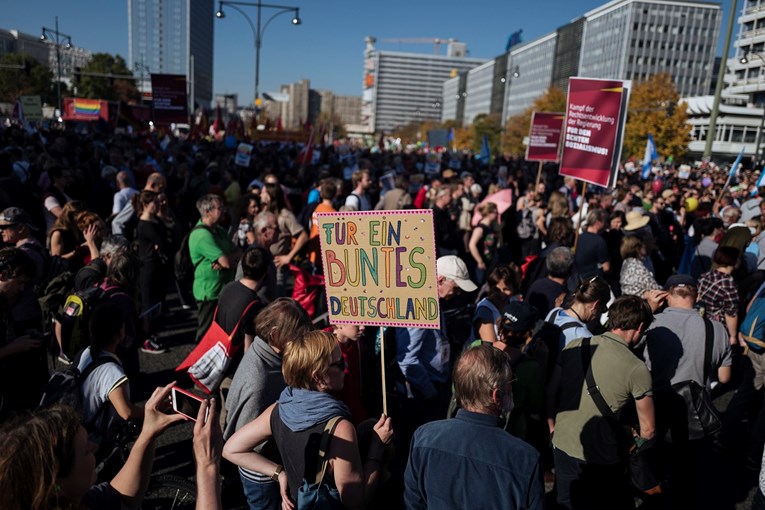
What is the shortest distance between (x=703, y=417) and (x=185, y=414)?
3187mm

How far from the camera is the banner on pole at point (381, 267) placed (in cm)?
283

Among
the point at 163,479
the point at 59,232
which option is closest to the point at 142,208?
the point at 59,232

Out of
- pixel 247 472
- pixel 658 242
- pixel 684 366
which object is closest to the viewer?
pixel 247 472

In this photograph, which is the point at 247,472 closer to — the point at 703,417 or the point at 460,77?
the point at 703,417

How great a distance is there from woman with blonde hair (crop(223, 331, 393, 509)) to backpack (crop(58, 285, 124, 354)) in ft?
5.54

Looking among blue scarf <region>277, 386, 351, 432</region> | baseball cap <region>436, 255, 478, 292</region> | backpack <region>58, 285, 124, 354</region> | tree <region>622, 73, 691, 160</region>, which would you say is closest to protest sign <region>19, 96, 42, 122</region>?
backpack <region>58, 285, 124, 354</region>

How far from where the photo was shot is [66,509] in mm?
1562

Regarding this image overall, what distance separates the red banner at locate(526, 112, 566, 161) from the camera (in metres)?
13.1

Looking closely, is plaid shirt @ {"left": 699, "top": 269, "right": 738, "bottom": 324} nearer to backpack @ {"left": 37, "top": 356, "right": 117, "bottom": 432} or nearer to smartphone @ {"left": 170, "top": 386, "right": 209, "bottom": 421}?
smartphone @ {"left": 170, "top": 386, "right": 209, "bottom": 421}

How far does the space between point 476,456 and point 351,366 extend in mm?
1320

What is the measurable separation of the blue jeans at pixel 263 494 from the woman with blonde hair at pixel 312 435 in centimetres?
18

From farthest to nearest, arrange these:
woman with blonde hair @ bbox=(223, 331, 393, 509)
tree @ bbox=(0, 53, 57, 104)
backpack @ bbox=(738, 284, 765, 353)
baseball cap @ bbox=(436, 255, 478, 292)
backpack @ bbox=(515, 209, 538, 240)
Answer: tree @ bbox=(0, 53, 57, 104)
backpack @ bbox=(515, 209, 538, 240)
backpack @ bbox=(738, 284, 765, 353)
baseball cap @ bbox=(436, 255, 478, 292)
woman with blonde hair @ bbox=(223, 331, 393, 509)

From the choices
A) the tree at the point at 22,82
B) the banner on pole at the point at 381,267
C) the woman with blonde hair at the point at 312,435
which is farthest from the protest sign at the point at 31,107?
the tree at the point at 22,82

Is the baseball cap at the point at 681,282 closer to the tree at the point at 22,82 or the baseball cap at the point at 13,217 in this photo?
the baseball cap at the point at 13,217
